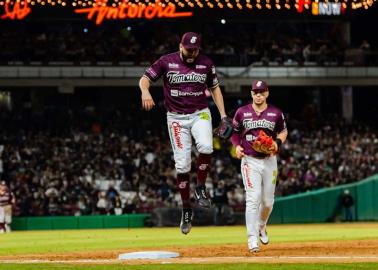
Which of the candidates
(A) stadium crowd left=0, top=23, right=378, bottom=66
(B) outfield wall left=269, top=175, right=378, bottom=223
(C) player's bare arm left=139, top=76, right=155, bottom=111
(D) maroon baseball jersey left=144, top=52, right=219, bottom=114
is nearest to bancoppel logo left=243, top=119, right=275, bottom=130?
(D) maroon baseball jersey left=144, top=52, right=219, bottom=114

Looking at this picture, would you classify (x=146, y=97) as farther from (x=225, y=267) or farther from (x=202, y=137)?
(x=225, y=267)

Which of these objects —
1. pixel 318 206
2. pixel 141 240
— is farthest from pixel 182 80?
pixel 318 206

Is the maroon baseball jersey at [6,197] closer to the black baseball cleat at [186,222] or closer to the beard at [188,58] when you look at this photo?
the black baseball cleat at [186,222]

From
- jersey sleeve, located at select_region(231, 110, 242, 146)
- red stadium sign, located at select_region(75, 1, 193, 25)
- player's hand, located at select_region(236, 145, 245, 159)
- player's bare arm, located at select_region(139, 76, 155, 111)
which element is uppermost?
red stadium sign, located at select_region(75, 1, 193, 25)

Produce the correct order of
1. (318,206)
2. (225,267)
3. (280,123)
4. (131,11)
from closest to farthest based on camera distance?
1. (225,267)
2. (280,123)
3. (318,206)
4. (131,11)

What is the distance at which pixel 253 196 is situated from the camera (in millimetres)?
12883

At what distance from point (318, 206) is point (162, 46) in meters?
12.5

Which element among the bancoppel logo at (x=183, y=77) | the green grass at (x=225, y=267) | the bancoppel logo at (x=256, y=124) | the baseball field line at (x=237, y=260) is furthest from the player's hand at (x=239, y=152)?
the green grass at (x=225, y=267)

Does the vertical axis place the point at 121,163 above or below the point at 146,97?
above

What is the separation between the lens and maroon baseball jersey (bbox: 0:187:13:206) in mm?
30156

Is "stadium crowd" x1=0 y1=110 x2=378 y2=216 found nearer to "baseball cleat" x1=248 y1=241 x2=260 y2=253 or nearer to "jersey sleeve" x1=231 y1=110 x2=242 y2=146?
"jersey sleeve" x1=231 y1=110 x2=242 y2=146

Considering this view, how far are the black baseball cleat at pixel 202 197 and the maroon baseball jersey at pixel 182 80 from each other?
1.04 meters

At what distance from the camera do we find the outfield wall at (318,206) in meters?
31.7

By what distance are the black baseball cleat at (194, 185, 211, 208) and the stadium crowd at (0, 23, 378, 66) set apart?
27660 millimetres
